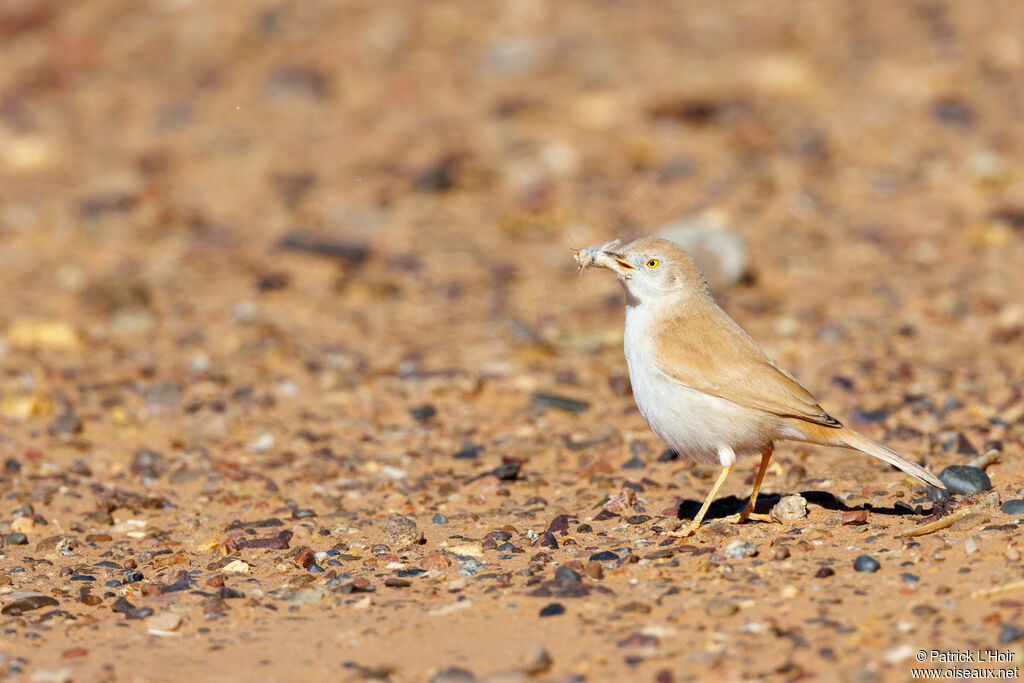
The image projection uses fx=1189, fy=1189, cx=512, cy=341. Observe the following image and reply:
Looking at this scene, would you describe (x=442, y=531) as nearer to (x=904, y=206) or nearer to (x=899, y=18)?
(x=904, y=206)

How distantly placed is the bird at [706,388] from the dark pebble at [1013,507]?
1.26ft

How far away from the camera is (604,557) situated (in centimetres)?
558

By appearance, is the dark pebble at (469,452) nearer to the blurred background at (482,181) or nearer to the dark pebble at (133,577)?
the blurred background at (482,181)

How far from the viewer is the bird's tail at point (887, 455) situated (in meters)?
5.58

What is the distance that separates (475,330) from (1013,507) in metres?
5.20

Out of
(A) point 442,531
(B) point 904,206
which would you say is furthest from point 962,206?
(A) point 442,531

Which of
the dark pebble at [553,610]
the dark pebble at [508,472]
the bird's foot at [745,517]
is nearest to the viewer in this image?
the dark pebble at [553,610]

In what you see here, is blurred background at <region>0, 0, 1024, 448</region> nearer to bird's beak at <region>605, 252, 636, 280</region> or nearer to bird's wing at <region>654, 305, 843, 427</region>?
bird's beak at <region>605, 252, 636, 280</region>

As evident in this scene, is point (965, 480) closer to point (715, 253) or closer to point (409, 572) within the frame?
point (409, 572)

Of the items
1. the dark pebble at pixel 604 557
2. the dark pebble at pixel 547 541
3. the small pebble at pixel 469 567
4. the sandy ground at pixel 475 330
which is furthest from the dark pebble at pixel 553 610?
the dark pebble at pixel 547 541

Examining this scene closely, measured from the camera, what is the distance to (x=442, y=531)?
6.38 metres

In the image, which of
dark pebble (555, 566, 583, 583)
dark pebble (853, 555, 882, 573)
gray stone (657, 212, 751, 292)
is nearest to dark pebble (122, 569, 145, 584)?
dark pebble (555, 566, 583, 583)

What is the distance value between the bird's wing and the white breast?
1.8 inches

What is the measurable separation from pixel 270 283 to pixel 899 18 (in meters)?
10.0
